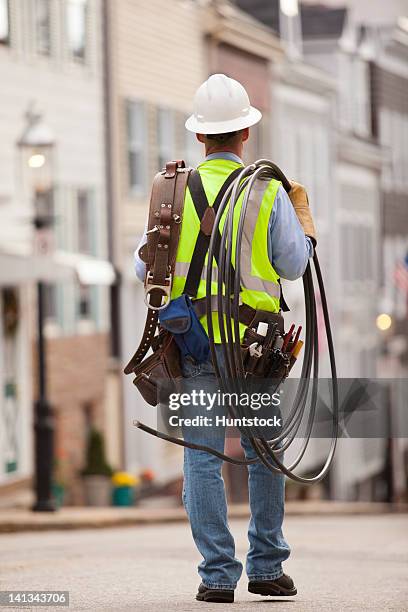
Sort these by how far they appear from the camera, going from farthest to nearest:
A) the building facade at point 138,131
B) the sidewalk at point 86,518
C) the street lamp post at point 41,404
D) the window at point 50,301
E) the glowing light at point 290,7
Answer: the glowing light at point 290,7
the building facade at point 138,131
the window at point 50,301
the street lamp post at point 41,404
the sidewalk at point 86,518

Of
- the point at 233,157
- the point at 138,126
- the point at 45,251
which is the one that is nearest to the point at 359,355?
the point at 138,126

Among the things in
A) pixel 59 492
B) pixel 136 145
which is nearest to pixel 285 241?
pixel 59 492

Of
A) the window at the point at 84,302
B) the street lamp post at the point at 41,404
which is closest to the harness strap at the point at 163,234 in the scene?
the street lamp post at the point at 41,404

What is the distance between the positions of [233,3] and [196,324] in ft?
75.3

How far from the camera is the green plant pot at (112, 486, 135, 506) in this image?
20266 millimetres

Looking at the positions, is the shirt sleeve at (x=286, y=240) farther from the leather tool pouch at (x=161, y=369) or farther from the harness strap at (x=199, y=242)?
the leather tool pouch at (x=161, y=369)

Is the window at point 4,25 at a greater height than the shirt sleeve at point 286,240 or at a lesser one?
greater

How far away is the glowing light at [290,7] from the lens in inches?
978

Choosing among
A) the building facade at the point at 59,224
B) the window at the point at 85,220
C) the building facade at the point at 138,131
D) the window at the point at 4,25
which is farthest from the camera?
the building facade at the point at 138,131

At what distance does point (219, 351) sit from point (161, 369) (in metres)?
0.19

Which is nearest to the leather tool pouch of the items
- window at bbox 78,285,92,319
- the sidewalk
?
the sidewalk

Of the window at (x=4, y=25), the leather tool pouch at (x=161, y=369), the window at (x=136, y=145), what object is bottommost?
the leather tool pouch at (x=161, y=369)

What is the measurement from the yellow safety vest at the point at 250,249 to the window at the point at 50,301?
1509cm

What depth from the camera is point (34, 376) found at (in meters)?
19.6
